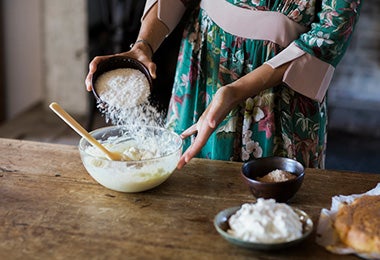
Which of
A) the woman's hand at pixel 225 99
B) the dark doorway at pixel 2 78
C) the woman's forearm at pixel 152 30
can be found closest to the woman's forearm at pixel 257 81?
the woman's hand at pixel 225 99

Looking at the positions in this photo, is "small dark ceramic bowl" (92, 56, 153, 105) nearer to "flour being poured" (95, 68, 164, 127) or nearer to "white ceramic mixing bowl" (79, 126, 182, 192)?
"flour being poured" (95, 68, 164, 127)

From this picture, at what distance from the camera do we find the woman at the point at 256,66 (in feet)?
5.09

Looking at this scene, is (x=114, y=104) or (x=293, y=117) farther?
(x=293, y=117)

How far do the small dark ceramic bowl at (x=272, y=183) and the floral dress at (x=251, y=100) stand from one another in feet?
1.02

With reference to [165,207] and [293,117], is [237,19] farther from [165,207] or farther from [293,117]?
[165,207]

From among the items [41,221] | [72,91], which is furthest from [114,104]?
[72,91]

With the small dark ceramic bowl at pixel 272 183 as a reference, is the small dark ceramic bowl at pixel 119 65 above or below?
above

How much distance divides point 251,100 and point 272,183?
46 centimetres

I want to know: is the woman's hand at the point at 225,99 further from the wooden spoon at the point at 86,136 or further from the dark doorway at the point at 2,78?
the dark doorway at the point at 2,78

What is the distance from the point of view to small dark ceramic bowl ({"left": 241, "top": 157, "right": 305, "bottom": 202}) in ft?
4.19

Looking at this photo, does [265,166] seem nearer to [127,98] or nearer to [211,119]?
[211,119]

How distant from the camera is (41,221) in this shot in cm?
125

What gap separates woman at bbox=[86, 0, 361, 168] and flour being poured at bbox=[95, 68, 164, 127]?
41 mm

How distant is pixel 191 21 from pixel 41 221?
84 cm
